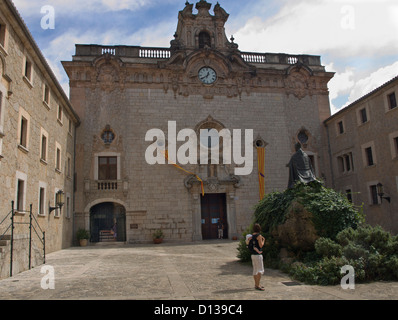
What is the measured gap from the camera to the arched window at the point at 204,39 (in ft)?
88.6

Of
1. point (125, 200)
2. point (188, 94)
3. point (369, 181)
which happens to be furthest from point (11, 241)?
point (369, 181)

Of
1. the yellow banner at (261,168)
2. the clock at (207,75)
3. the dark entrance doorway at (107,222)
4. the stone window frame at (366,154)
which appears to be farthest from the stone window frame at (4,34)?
the stone window frame at (366,154)

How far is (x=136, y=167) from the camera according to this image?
77.7ft

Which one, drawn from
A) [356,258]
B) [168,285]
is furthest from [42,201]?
[356,258]

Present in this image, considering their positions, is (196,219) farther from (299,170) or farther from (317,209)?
(317,209)

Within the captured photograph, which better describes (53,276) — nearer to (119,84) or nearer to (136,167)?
(136,167)

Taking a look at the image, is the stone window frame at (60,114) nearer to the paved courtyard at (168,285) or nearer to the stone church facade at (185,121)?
the stone church facade at (185,121)

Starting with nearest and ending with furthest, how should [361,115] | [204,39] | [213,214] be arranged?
[361,115]
[213,214]
[204,39]

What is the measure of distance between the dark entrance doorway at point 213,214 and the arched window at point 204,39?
37.2 ft

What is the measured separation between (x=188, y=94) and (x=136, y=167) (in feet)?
21.1

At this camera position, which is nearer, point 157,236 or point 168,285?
point 168,285

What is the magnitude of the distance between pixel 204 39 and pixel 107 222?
15.2m

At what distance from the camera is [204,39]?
2712 centimetres

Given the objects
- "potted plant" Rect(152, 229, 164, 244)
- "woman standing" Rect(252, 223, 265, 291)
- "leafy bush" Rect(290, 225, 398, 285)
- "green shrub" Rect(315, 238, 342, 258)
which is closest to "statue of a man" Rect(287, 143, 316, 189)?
"leafy bush" Rect(290, 225, 398, 285)
